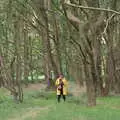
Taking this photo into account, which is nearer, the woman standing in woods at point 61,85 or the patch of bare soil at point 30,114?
the patch of bare soil at point 30,114

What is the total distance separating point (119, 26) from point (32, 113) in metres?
13.8

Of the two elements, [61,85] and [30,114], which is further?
[61,85]

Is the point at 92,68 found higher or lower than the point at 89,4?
lower

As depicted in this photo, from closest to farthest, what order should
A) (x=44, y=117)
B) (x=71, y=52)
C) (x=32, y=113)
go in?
(x=44, y=117) < (x=32, y=113) < (x=71, y=52)

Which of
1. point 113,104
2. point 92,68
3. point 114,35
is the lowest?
point 113,104

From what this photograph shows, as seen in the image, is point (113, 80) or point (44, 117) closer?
point (44, 117)

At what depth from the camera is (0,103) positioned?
79.8 ft

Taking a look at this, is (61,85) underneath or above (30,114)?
above

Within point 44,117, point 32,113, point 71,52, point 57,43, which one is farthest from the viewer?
point 71,52

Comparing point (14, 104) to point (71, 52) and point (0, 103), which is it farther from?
point (71, 52)

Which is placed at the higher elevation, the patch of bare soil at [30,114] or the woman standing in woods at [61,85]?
the woman standing in woods at [61,85]

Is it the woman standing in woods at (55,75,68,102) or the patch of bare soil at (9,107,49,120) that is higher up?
the woman standing in woods at (55,75,68,102)

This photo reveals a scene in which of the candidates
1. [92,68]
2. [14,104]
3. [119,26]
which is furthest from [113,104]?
[119,26]

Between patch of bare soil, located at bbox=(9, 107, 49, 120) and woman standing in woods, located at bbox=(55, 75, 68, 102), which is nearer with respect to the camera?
patch of bare soil, located at bbox=(9, 107, 49, 120)
